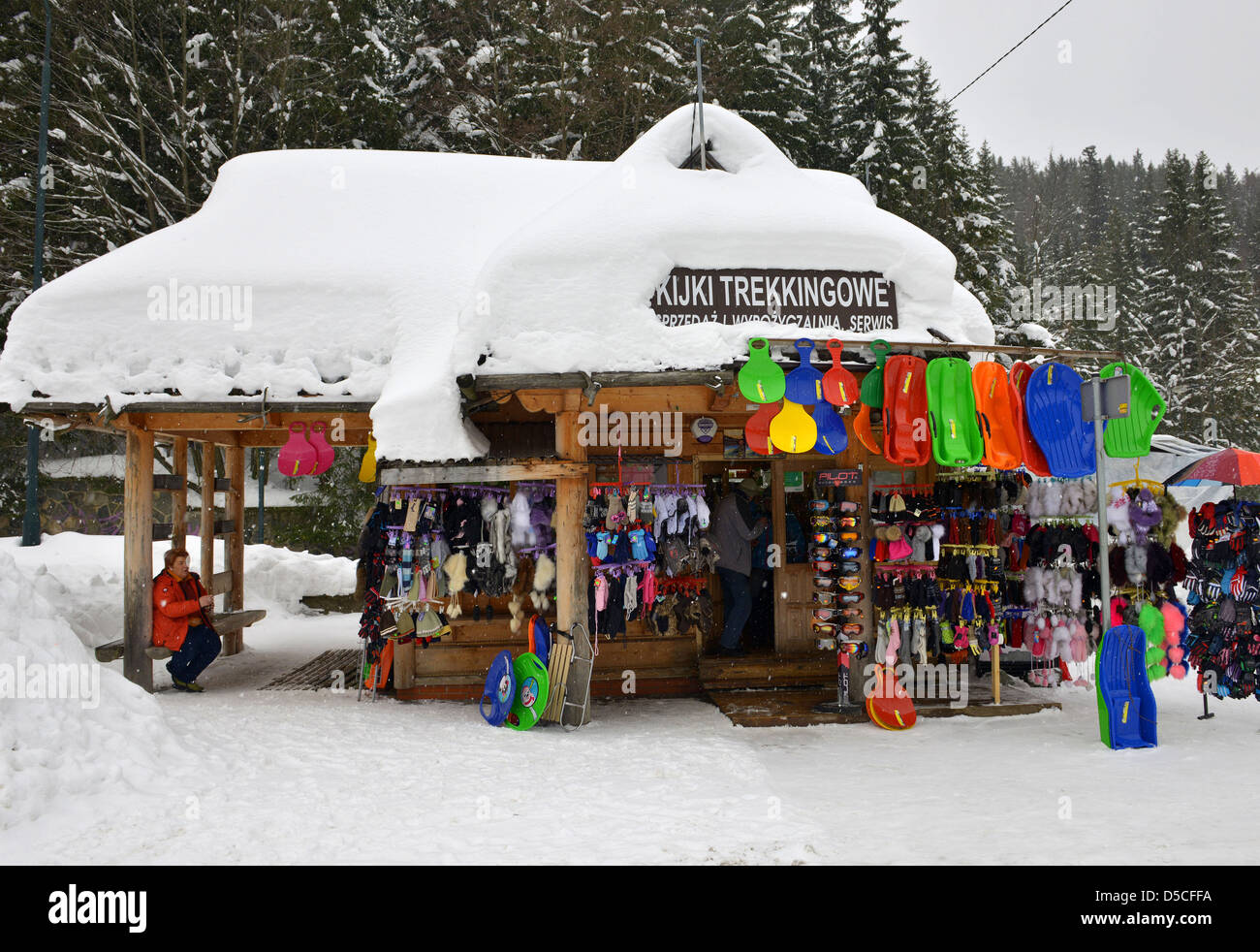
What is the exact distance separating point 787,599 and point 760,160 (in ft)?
16.1

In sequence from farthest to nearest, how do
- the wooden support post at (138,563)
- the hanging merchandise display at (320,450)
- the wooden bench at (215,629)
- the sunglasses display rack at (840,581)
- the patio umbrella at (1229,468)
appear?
1. the hanging merchandise display at (320,450)
2. the wooden support post at (138,563)
3. the wooden bench at (215,629)
4. the sunglasses display rack at (840,581)
5. the patio umbrella at (1229,468)

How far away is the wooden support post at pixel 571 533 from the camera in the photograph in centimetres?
771

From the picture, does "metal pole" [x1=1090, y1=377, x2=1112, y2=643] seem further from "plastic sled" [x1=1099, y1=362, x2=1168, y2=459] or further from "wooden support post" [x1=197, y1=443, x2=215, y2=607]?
"wooden support post" [x1=197, y1=443, x2=215, y2=607]

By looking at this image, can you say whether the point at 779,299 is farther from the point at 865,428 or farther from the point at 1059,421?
the point at 1059,421

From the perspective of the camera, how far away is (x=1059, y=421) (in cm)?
724

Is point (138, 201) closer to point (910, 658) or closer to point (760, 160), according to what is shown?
point (760, 160)

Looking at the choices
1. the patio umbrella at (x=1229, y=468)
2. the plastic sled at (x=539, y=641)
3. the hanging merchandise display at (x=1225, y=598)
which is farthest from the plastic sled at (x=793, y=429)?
the hanging merchandise display at (x=1225, y=598)

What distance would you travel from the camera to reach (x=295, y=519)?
24375mm

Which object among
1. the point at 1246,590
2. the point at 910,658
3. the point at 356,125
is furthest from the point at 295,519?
the point at 1246,590

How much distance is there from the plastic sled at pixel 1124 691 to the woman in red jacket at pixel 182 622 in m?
8.98

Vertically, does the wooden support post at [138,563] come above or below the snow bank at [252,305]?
below

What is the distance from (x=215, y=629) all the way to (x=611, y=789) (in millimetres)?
6163

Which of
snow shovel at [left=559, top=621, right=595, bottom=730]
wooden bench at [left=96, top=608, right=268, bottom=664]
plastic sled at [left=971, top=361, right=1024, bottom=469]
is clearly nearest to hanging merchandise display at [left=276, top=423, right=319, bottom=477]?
wooden bench at [left=96, top=608, right=268, bottom=664]

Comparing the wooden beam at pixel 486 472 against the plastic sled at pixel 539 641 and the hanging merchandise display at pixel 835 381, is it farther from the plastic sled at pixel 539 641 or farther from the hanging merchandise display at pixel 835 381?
the hanging merchandise display at pixel 835 381
